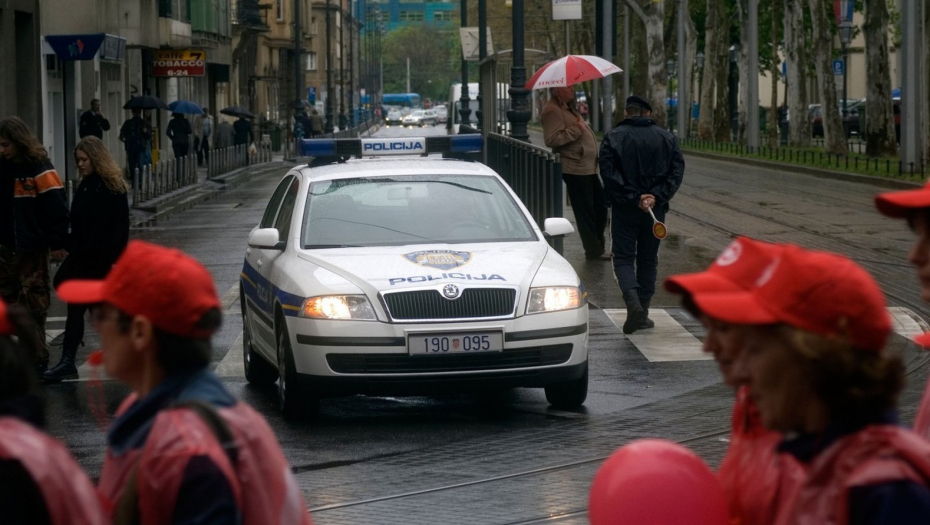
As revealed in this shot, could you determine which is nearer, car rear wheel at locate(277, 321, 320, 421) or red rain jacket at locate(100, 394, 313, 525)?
red rain jacket at locate(100, 394, 313, 525)

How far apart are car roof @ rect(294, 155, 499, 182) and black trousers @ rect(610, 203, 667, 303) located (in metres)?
2.03

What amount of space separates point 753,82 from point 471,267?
121 ft

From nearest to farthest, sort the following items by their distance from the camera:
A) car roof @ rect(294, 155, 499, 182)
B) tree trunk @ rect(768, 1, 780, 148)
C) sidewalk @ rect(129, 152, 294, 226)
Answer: car roof @ rect(294, 155, 499, 182)
sidewalk @ rect(129, 152, 294, 226)
tree trunk @ rect(768, 1, 780, 148)

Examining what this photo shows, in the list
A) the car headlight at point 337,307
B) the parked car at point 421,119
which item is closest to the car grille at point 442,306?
the car headlight at point 337,307

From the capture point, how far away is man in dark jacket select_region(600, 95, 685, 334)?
11805 mm

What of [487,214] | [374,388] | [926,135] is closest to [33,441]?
[374,388]

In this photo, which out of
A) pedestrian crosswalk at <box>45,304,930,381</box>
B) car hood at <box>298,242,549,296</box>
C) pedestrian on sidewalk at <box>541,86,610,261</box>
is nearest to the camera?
car hood at <box>298,242,549,296</box>

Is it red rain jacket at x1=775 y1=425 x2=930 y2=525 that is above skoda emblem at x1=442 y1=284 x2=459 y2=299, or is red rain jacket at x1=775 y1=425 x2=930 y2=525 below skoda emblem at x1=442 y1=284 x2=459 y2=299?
above

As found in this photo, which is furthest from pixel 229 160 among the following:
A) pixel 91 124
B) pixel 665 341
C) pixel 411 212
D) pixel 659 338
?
pixel 411 212

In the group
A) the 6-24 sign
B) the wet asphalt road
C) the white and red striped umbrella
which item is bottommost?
the wet asphalt road

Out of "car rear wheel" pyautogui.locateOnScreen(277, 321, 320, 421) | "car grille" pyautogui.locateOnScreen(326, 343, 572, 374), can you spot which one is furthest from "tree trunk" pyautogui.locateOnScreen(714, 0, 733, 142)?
"car grille" pyautogui.locateOnScreen(326, 343, 572, 374)

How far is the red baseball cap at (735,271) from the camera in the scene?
2.33m

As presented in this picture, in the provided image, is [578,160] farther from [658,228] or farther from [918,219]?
[918,219]

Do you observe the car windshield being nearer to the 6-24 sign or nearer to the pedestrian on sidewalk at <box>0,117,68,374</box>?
the pedestrian on sidewalk at <box>0,117,68,374</box>
